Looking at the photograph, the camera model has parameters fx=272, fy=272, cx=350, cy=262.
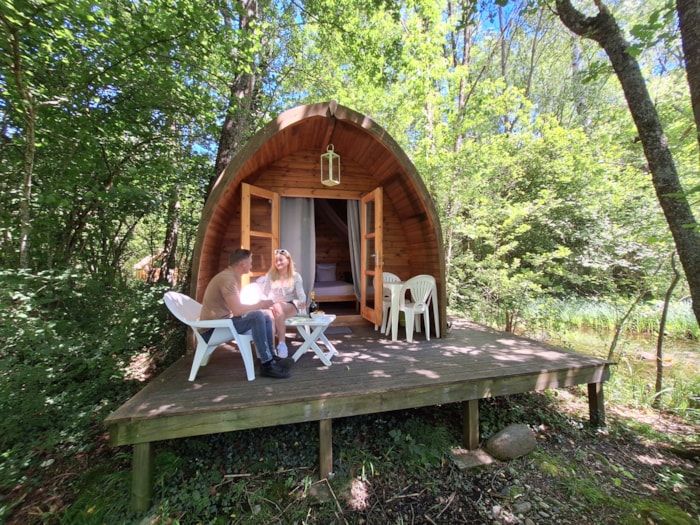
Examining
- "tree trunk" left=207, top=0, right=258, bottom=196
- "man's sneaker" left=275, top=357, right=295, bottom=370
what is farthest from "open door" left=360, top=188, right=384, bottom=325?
"tree trunk" left=207, top=0, right=258, bottom=196

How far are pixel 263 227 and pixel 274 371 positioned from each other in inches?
91.3

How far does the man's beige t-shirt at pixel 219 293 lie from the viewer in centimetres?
230

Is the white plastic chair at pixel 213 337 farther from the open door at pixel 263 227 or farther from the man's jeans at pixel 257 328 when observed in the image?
the open door at pixel 263 227

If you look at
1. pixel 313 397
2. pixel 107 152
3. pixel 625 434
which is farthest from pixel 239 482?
pixel 107 152

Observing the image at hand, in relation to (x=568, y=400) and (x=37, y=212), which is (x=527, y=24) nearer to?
(x=568, y=400)

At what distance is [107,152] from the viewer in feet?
11.9

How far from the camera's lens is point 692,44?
195 centimetres

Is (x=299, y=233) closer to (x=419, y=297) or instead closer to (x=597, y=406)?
(x=419, y=297)

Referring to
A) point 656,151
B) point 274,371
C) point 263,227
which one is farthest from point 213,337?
point 656,151

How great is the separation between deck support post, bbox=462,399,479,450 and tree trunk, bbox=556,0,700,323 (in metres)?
1.85

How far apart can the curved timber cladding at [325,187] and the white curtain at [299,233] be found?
29 cm

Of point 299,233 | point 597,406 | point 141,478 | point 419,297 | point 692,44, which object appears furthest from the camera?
point 299,233

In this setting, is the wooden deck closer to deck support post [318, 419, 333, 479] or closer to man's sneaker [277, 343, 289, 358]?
deck support post [318, 419, 333, 479]

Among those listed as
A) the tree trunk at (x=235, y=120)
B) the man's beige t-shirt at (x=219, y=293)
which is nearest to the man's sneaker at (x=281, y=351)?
the man's beige t-shirt at (x=219, y=293)
